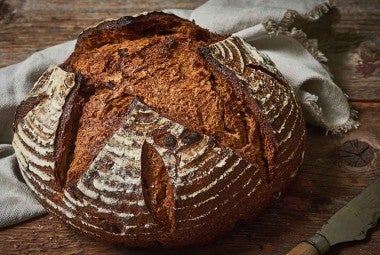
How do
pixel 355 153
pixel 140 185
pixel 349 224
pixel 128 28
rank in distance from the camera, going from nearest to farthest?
pixel 140 185 → pixel 349 224 → pixel 128 28 → pixel 355 153

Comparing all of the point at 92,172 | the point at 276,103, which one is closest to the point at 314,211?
the point at 276,103

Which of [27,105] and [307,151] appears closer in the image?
[27,105]

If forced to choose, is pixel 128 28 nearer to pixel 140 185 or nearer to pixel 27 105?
pixel 27 105

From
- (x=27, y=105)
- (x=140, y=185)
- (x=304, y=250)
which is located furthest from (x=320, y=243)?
(x=27, y=105)

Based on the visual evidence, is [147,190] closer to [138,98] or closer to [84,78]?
[138,98]

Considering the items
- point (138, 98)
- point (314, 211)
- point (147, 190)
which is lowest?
point (314, 211)

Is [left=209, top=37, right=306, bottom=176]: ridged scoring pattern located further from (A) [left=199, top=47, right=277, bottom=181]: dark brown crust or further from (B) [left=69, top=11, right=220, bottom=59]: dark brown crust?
(B) [left=69, top=11, right=220, bottom=59]: dark brown crust
